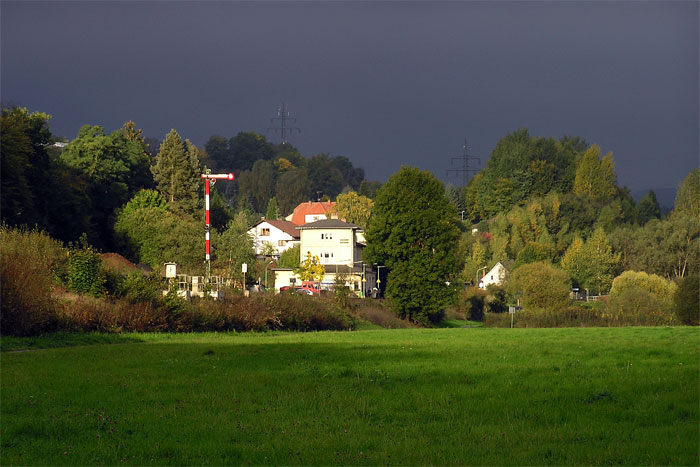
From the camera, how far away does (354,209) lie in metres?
139

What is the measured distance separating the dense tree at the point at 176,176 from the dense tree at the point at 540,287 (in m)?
40.3

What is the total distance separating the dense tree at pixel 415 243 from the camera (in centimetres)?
7431

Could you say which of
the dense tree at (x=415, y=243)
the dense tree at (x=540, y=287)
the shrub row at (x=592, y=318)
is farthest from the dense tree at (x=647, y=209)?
the dense tree at (x=415, y=243)

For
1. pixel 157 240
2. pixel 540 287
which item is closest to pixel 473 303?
pixel 540 287

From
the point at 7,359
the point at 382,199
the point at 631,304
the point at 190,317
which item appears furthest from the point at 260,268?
the point at 7,359

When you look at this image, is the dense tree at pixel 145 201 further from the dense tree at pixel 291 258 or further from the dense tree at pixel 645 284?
the dense tree at pixel 645 284

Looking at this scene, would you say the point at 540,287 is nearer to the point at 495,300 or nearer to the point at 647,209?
the point at 495,300

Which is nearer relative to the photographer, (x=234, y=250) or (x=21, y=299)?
(x=21, y=299)

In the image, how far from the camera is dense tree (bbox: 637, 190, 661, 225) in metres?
161

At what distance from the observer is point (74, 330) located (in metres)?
29.8

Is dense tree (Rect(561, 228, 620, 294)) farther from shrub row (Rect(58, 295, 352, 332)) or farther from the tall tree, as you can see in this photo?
shrub row (Rect(58, 295, 352, 332))

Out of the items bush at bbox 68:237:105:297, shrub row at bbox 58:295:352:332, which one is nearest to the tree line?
shrub row at bbox 58:295:352:332

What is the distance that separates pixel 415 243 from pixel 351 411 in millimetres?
64759

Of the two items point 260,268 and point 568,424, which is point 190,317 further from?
point 260,268
